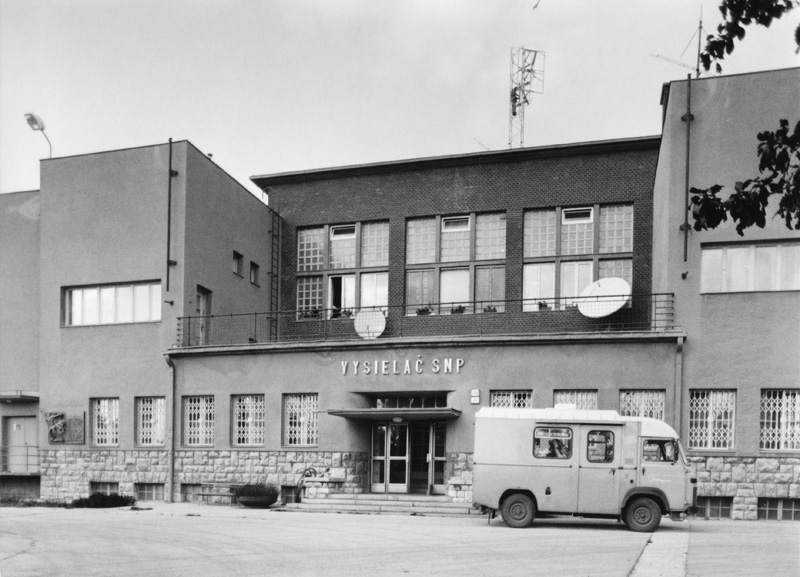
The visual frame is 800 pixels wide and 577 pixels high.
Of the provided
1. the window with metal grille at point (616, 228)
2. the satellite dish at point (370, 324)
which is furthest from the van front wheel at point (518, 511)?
the window with metal grille at point (616, 228)

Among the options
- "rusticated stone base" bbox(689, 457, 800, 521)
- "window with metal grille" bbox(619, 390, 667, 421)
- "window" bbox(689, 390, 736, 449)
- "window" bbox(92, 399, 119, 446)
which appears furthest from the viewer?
"window" bbox(92, 399, 119, 446)

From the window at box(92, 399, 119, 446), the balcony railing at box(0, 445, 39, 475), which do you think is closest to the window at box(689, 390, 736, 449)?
the window at box(92, 399, 119, 446)

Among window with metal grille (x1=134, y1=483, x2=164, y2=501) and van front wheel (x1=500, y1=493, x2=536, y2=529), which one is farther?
window with metal grille (x1=134, y1=483, x2=164, y2=501)

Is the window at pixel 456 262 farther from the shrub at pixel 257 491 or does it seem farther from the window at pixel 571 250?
the shrub at pixel 257 491

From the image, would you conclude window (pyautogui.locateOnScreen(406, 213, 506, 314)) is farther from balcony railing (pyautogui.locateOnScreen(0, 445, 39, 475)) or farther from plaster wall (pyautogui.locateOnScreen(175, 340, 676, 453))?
balcony railing (pyautogui.locateOnScreen(0, 445, 39, 475))

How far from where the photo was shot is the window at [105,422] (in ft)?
89.8

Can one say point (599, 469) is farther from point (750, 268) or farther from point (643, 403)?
point (750, 268)

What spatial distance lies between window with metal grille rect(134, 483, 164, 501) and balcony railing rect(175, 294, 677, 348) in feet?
13.7

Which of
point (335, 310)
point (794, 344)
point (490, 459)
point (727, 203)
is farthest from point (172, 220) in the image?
point (727, 203)

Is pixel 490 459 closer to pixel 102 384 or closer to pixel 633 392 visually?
pixel 633 392

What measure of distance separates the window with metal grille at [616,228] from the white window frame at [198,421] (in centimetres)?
1313

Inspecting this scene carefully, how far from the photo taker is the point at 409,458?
995 inches

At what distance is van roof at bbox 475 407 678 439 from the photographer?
1850 centimetres

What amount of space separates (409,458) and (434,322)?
6638 mm
